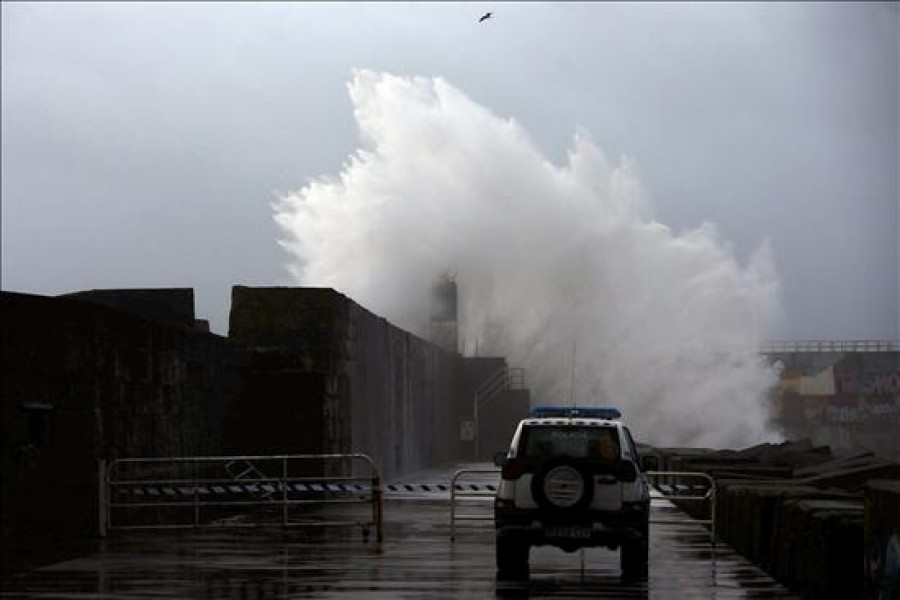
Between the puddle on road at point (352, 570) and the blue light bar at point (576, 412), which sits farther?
the blue light bar at point (576, 412)

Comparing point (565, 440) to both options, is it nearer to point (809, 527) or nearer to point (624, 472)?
point (624, 472)

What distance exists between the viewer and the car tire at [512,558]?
1708 centimetres

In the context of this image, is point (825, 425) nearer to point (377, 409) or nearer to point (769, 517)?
point (377, 409)

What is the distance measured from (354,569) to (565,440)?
2.55 metres

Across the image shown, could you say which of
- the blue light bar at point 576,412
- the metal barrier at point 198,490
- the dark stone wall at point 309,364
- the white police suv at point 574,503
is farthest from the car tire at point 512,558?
the dark stone wall at point 309,364

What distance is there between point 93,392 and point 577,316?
68471mm

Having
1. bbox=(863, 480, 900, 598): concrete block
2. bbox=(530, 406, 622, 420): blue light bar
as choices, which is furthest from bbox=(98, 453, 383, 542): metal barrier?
bbox=(863, 480, 900, 598): concrete block

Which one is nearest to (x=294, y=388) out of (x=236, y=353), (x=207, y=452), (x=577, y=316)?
(x=236, y=353)

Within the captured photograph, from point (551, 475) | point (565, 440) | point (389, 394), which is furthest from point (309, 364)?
point (551, 475)

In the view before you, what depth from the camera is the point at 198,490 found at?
23.0 metres

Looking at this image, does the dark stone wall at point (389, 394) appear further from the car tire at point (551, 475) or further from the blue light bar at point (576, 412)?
the car tire at point (551, 475)

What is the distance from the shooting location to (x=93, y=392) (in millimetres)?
22031

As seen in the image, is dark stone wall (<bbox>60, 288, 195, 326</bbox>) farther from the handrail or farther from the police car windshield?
the handrail

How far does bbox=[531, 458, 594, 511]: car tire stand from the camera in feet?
54.9
